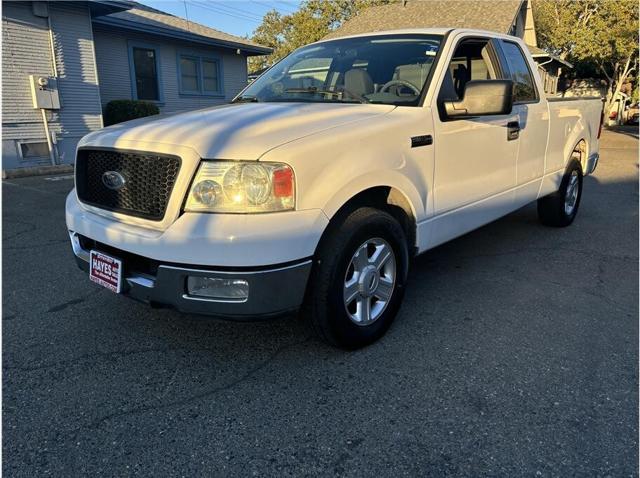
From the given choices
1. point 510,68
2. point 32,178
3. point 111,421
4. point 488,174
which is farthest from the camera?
point 32,178

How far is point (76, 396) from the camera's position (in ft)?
8.73

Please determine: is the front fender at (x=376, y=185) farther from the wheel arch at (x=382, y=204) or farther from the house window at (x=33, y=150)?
the house window at (x=33, y=150)

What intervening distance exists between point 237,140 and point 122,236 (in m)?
0.81

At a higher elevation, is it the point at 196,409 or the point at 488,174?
the point at 488,174

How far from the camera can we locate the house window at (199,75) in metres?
15.2

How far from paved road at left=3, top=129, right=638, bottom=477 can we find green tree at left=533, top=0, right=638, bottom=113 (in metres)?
26.6

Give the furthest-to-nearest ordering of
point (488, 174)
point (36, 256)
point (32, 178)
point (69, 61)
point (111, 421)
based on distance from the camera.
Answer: point (69, 61), point (32, 178), point (36, 256), point (488, 174), point (111, 421)

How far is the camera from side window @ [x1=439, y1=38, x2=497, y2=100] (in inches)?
143

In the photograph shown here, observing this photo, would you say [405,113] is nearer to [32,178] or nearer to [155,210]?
[155,210]

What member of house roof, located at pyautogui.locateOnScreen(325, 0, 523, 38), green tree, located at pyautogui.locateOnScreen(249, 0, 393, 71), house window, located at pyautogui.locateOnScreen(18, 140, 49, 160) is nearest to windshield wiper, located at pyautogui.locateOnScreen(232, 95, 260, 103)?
house window, located at pyautogui.locateOnScreen(18, 140, 49, 160)

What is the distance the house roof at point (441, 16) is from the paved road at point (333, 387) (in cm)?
1475

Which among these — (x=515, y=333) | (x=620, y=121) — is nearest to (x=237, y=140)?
(x=515, y=333)

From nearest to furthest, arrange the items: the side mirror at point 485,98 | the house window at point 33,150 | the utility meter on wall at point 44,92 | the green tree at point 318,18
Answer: the side mirror at point 485,98 → the utility meter on wall at point 44,92 → the house window at point 33,150 → the green tree at point 318,18

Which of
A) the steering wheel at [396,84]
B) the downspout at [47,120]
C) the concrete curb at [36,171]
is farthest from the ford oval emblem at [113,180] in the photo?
the downspout at [47,120]
